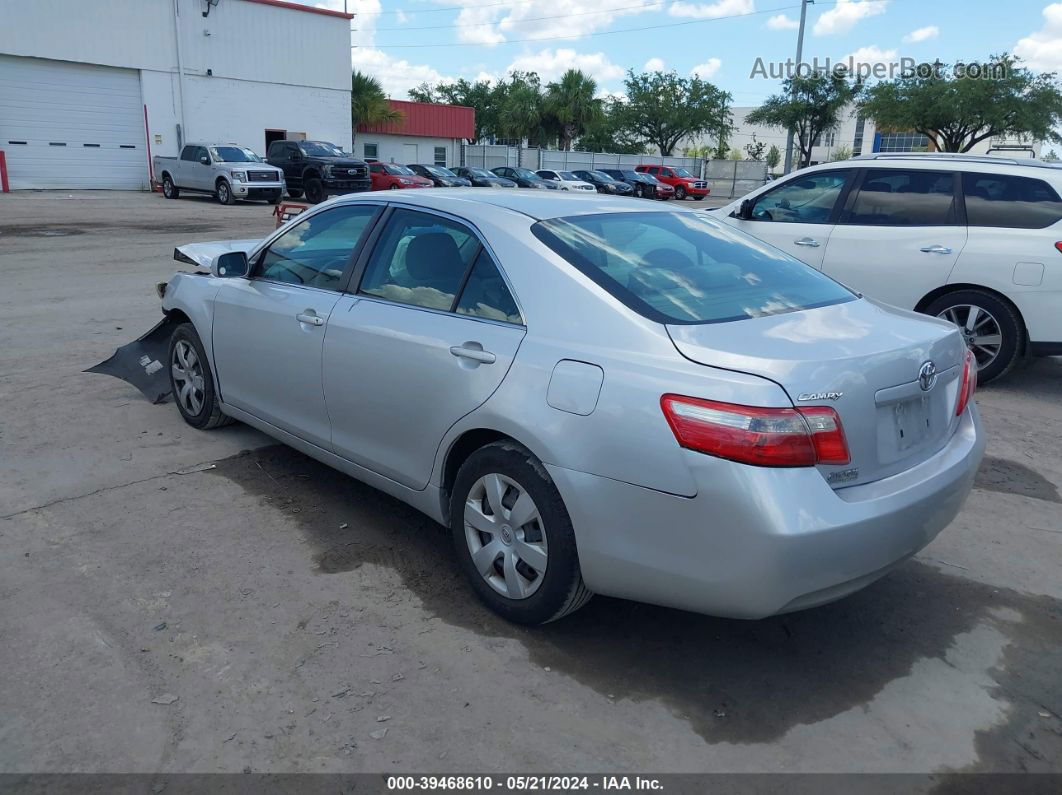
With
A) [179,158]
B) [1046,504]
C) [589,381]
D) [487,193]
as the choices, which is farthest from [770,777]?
[179,158]

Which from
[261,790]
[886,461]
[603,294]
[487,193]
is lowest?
[261,790]

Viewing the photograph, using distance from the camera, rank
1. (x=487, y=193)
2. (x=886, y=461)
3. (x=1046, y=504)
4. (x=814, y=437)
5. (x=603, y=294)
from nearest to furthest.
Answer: (x=814, y=437)
(x=886, y=461)
(x=603, y=294)
(x=487, y=193)
(x=1046, y=504)

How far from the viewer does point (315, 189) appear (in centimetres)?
2856

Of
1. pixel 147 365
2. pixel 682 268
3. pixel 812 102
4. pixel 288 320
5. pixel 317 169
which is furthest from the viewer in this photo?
pixel 812 102

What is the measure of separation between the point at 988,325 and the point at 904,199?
A: 50.6 inches

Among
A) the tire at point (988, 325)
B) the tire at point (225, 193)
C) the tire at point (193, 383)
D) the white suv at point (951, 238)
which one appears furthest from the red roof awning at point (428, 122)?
the tire at point (193, 383)

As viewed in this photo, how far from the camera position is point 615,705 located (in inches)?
115

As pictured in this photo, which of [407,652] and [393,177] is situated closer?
[407,652]

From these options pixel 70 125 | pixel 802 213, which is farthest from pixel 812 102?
pixel 802 213

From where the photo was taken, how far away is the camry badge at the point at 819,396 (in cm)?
269

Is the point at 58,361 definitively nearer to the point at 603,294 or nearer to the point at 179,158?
the point at 603,294

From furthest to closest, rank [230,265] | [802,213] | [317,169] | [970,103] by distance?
[970,103]
[317,169]
[802,213]
[230,265]

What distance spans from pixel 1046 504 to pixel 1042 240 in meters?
2.82

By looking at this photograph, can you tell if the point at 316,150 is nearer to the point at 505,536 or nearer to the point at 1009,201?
the point at 1009,201
